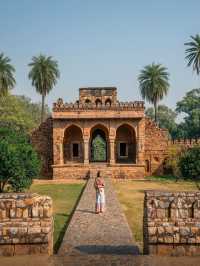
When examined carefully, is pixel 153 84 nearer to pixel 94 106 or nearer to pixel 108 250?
pixel 94 106

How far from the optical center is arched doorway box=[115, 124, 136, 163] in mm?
34516

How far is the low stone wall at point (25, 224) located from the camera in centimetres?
793

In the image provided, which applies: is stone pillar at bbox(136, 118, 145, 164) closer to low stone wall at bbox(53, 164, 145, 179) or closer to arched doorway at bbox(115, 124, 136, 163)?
low stone wall at bbox(53, 164, 145, 179)

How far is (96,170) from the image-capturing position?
3064 cm

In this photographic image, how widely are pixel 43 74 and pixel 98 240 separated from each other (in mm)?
36225

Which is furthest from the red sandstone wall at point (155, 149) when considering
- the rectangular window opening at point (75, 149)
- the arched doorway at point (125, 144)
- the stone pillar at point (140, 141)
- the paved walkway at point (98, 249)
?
the paved walkway at point (98, 249)

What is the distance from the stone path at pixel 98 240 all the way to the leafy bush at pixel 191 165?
12.2 meters

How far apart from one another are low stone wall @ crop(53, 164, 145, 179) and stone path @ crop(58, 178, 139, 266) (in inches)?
648

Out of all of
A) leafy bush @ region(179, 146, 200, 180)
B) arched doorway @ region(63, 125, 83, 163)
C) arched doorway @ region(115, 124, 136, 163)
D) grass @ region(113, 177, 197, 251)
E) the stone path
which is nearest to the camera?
the stone path

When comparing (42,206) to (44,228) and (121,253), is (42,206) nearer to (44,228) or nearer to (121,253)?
(44,228)

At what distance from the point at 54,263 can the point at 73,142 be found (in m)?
27.0

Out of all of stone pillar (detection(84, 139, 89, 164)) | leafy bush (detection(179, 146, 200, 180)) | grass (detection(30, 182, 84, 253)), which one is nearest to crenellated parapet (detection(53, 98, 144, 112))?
stone pillar (detection(84, 139, 89, 164))

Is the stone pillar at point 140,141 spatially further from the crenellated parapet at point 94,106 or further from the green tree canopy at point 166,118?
the green tree canopy at point 166,118

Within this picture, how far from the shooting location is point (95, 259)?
769 cm
